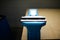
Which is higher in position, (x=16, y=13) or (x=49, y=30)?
(x=16, y=13)

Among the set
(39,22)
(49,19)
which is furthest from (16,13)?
(39,22)

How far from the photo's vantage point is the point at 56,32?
4.51ft

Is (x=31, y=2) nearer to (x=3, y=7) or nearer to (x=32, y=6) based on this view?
(x=32, y=6)

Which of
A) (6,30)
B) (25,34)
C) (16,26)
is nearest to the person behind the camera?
(25,34)

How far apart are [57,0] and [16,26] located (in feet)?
3.32

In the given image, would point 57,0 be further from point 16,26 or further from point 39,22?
point 39,22

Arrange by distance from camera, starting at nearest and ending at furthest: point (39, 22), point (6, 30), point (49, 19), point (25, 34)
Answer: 1. point (39, 22)
2. point (25, 34)
3. point (49, 19)
4. point (6, 30)

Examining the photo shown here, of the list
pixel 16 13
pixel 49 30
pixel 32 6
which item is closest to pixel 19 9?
pixel 16 13

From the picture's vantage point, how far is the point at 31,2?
244cm

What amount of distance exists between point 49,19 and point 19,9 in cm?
101

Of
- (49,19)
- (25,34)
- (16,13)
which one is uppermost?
(16,13)

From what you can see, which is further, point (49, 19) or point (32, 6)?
point (32, 6)

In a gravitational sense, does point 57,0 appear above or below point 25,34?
above

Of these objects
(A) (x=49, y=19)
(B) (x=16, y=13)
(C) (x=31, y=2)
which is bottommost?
(A) (x=49, y=19)
